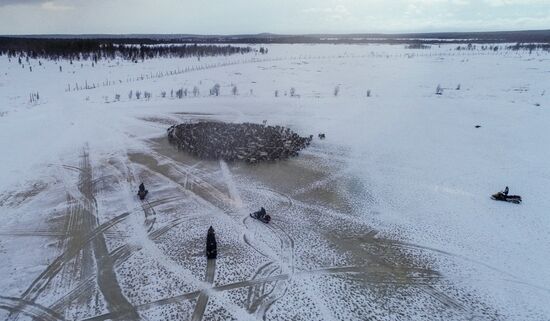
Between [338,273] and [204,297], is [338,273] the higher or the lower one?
the higher one

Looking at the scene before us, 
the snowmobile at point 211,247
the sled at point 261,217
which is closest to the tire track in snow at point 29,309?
the snowmobile at point 211,247

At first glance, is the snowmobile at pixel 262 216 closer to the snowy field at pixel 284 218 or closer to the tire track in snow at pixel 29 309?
the snowy field at pixel 284 218

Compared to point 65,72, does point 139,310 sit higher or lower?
lower

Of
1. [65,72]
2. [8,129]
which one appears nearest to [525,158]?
[8,129]

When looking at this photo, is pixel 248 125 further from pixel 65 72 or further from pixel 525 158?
pixel 65 72

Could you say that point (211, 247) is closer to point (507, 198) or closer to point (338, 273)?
point (338, 273)

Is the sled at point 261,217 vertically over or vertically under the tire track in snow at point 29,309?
over

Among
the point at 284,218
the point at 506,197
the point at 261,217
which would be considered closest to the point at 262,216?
the point at 261,217

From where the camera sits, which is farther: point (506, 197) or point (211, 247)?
point (506, 197)
